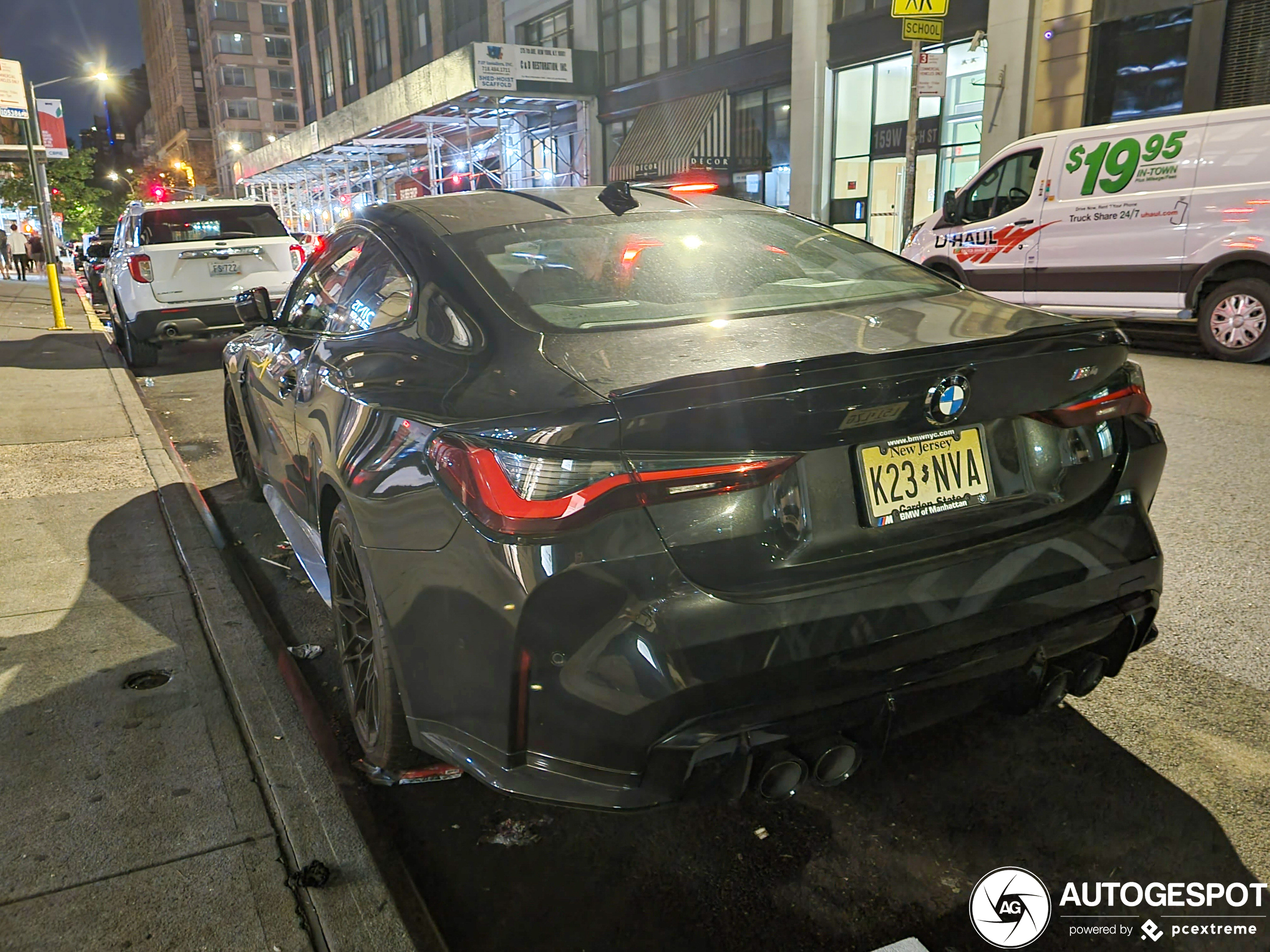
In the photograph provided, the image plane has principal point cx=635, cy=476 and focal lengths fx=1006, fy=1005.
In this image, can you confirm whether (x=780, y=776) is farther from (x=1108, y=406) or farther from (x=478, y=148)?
(x=478, y=148)

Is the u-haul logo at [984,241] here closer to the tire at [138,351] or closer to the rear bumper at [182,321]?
the rear bumper at [182,321]

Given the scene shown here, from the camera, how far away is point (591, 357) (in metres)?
2.32

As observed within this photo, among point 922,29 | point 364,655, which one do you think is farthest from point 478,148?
point 364,655

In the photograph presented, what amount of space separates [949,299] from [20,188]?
49.9 meters

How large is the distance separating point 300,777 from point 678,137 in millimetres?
23369

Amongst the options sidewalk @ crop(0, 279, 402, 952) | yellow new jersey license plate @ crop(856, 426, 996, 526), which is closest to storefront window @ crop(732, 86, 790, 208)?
sidewalk @ crop(0, 279, 402, 952)

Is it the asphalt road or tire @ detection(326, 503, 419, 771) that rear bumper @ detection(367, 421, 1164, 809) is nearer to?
tire @ detection(326, 503, 419, 771)

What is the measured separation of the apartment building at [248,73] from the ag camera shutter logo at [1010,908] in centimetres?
9433

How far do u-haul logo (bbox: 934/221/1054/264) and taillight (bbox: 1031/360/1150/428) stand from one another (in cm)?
962

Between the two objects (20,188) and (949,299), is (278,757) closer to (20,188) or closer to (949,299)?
(949,299)

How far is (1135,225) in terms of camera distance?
10.4 meters

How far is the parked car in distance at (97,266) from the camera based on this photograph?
20.3 m

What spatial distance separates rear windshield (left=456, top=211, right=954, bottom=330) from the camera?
8.93 feet

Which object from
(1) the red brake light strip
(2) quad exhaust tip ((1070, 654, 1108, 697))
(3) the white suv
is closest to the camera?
(1) the red brake light strip
